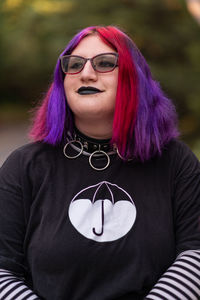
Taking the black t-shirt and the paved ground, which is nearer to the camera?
the black t-shirt

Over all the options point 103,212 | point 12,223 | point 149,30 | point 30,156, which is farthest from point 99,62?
point 149,30

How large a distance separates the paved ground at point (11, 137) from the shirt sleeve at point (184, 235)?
6.07 m

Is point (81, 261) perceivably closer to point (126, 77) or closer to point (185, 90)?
point (126, 77)

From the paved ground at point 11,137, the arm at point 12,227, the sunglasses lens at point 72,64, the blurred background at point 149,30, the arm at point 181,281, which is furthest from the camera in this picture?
the paved ground at point 11,137

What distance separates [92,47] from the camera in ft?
6.63

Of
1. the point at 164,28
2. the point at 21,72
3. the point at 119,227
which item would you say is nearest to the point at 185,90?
the point at 164,28

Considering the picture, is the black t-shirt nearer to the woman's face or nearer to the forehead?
the woman's face

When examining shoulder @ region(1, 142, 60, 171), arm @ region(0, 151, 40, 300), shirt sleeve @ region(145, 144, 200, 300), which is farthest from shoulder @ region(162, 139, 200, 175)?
arm @ region(0, 151, 40, 300)

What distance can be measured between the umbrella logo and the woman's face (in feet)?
0.94

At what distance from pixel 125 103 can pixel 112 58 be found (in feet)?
0.61

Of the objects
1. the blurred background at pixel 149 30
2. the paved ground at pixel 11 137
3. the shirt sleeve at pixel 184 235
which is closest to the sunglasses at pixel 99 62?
the shirt sleeve at pixel 184 235

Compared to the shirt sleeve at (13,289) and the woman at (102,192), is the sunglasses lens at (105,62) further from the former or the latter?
the shirt sleeve at (13,289)

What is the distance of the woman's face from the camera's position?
199 centimetres

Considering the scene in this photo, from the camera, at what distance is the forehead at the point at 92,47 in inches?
79.0
